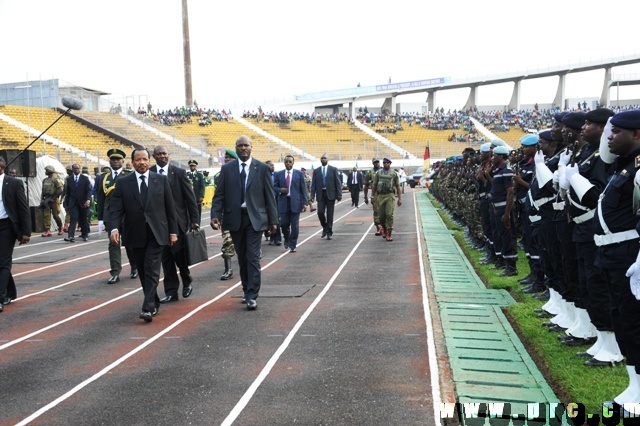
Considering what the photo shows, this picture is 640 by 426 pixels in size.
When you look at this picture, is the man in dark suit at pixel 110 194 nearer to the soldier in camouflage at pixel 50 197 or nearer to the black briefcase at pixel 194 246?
the black briefcase at pixel 194 246

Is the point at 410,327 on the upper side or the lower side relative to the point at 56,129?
lower

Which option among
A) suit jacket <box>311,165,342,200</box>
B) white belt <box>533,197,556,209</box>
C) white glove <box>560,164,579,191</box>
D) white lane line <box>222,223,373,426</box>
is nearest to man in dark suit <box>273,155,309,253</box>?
suit jacket <box>311,165,342,200</box>

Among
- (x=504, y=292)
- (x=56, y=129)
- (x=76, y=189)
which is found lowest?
(x=504, y=292)

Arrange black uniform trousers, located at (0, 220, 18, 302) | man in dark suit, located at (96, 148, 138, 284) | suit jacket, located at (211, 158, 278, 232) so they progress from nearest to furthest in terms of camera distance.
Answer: suit jacket, located at (211, 158, 278, 232) < black uniform trousers, located at (0, 220, 18, 302) < man in dark suit, located at (96, 148, 138, 284)

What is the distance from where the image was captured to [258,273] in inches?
356

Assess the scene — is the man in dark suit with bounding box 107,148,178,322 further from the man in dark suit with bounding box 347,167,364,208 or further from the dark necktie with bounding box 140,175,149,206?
the man in dark suit with bounding box 347,167,364,208

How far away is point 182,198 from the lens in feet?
32.1

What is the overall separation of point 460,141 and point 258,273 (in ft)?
177

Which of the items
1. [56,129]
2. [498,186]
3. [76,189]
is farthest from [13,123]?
[498,186]

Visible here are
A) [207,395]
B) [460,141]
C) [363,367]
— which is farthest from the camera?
[460,141]

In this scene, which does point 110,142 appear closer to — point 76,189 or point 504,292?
point 76,189

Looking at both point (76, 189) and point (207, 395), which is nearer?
point (207, 395)

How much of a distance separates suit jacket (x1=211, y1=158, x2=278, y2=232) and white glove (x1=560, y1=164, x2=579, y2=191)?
13.6 feet

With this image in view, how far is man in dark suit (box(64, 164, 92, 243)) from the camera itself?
18.9 meters
